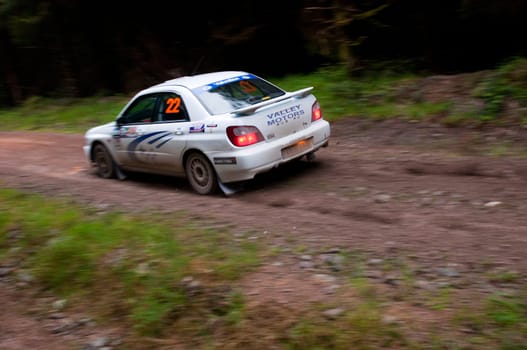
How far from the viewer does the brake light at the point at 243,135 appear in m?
7.61

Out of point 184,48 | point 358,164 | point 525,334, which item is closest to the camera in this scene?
point 525,334

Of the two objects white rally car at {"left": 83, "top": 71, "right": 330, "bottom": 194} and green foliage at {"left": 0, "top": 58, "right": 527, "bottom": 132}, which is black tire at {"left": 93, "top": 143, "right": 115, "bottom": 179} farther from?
green foliage at {"left": 0, "top": 58, "right": 527, "bottom": 132}

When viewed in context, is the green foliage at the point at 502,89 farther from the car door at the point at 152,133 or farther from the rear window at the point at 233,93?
the car door at the point at 152,133

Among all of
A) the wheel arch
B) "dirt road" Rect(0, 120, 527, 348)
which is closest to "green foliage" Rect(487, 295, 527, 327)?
"dirt road" Rect(0, 120, 527, 348)

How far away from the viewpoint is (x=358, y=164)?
886 centimetres

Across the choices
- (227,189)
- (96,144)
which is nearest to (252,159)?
(227,189)

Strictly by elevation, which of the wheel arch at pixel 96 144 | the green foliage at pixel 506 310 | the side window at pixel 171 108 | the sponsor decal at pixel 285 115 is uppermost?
the side window at pixel 171 108

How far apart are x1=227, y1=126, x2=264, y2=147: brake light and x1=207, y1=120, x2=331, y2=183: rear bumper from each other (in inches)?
2.8

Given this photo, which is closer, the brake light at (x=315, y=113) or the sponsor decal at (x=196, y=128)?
the sponsor decal at (x=196, y=128)

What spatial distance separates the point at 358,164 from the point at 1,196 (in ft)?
16.8

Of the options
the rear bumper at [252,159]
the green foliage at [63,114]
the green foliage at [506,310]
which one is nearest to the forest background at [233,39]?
the green foliage at [63,114]

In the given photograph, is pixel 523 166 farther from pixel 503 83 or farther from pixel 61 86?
pixel 61 86

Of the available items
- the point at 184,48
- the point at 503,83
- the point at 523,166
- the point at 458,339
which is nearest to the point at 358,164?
the point at 523,166

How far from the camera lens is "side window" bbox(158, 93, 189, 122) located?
27.1 feet
